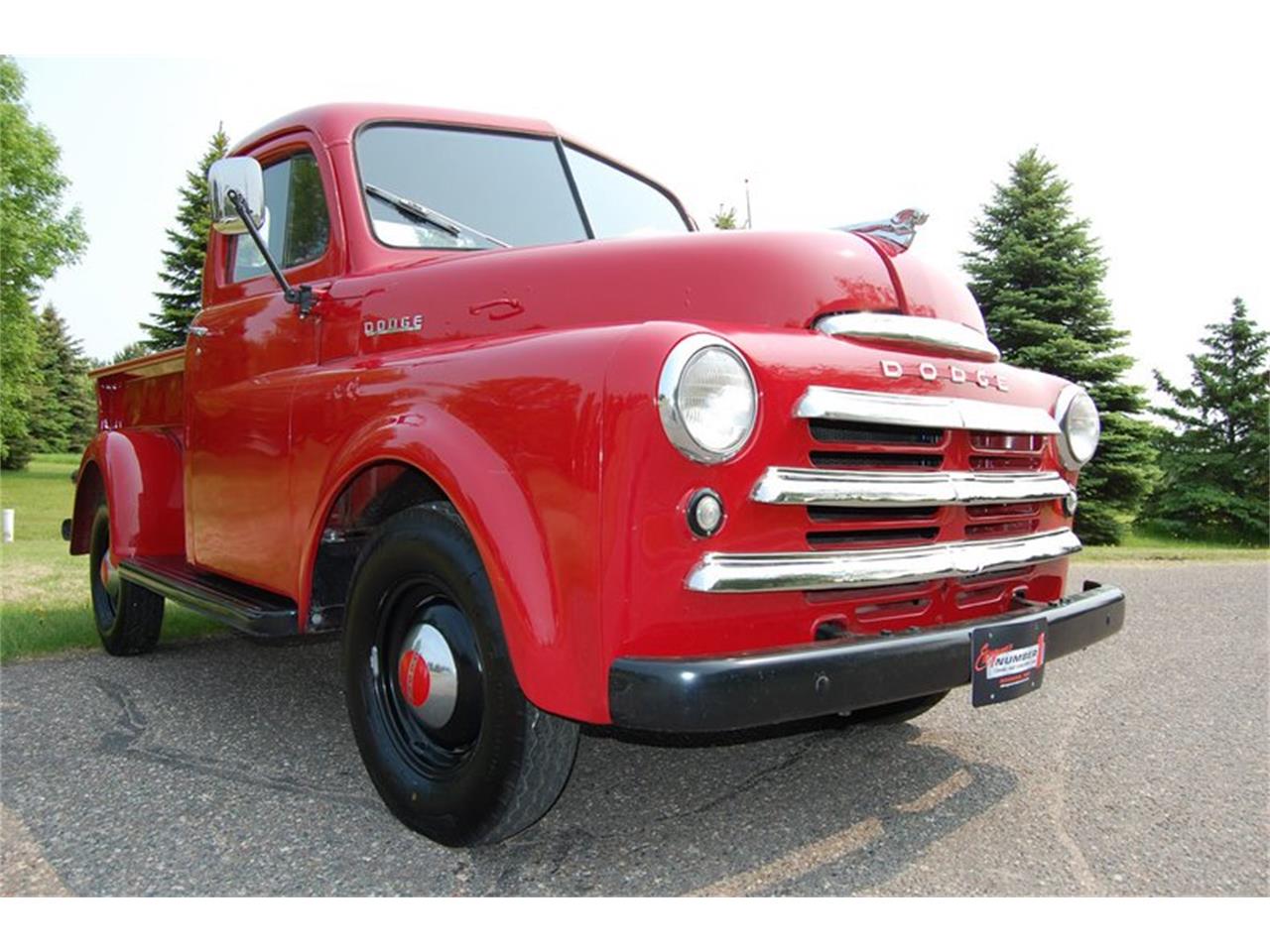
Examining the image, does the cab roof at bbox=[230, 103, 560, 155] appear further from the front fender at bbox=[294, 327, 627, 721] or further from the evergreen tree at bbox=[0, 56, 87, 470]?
the evergreen tree at bbox=[0, 56, 87, 470]

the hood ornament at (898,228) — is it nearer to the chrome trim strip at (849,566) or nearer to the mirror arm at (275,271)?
the chrome trim strip at (849,566)

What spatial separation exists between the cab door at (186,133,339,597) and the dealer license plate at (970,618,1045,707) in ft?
6.81

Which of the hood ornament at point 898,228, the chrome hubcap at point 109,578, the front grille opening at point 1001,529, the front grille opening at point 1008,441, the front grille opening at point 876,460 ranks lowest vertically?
the chrome hubcap at point 109,578

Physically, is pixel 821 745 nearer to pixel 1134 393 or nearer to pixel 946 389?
pixel 946 389

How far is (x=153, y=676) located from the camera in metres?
4.38

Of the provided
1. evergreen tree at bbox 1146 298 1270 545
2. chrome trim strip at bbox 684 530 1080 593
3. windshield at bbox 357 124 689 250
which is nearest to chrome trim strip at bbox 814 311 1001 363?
chrome trim strip at bbox 684 530 1080 593

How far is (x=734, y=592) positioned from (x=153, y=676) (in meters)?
3.48

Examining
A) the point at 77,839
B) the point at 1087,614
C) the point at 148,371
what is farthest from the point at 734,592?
the point at 148,371

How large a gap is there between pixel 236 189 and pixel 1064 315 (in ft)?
58.4

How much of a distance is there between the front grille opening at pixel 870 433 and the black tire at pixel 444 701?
87cm

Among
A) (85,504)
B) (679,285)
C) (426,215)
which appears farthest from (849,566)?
(85,504)

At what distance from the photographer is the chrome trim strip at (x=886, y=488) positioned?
206 cm

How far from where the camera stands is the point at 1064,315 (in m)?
17.9

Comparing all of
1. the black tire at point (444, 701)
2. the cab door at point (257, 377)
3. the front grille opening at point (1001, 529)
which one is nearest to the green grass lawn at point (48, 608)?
the cab door at point (257, 377)
